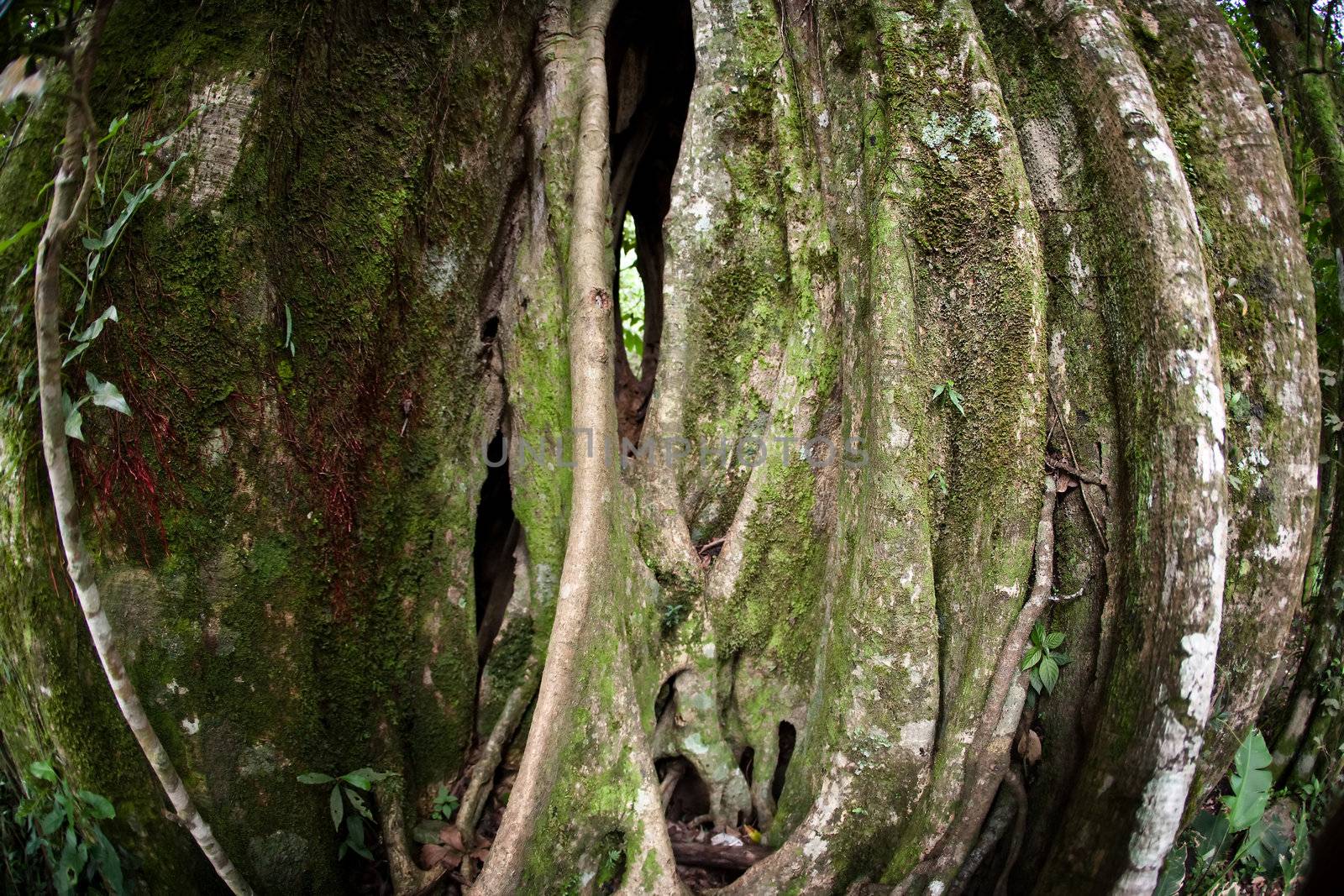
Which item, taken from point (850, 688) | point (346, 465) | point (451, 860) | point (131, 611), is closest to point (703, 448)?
point (850, 688)

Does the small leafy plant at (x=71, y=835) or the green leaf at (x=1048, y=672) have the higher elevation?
the green leaf at (x=1048, y=672)

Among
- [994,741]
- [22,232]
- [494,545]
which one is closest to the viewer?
[22,232]

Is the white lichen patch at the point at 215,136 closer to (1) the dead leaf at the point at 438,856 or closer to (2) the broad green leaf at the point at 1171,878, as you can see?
(1) the dead leaf at the point at 438,856

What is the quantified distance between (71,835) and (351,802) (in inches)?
26.0

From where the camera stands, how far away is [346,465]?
2.31 metres

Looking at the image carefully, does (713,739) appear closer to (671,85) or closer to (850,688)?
(850,688)

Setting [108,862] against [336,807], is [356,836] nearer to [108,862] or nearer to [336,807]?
[336,807]

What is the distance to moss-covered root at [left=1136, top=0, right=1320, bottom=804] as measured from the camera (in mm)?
2080

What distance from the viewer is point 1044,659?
7.09 feet

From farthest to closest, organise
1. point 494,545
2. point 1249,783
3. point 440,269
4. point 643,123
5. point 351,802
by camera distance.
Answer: point 643,123 < point 494,545 < point 440,269 < point 351,802 < point 1249,783

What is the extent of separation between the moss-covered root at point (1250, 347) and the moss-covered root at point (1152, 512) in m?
0.22

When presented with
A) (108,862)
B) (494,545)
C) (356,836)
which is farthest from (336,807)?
(494,545)

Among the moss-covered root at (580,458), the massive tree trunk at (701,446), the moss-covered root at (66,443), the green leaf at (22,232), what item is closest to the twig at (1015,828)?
the massive tree trunk at (701,446)

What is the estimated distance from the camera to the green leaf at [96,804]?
186 cm
